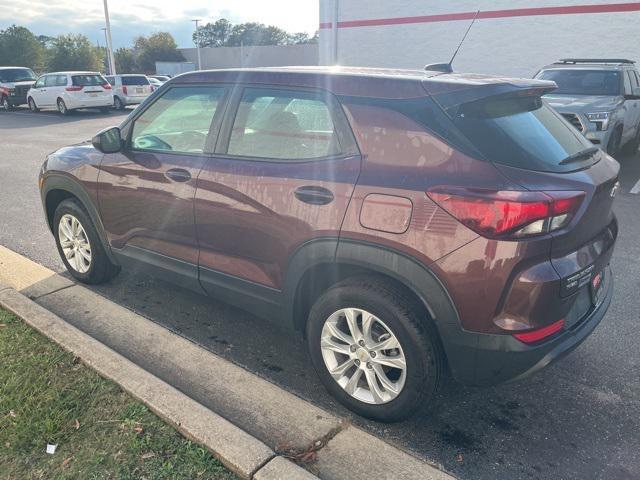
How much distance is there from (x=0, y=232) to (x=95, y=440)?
14.2ft

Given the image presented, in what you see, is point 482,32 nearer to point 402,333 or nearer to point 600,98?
point 600,98

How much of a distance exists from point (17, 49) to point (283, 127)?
45.4m

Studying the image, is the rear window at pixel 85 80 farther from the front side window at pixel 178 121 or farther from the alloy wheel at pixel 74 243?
the front side window at pixel 178 121

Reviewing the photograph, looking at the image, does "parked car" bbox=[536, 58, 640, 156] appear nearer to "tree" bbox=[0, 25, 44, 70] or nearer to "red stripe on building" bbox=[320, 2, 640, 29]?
"red stripe on building" bbox=[320, 2, 640, 29]

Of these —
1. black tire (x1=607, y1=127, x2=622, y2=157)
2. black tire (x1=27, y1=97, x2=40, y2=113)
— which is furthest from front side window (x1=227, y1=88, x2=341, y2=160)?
black tire (x1=27, y1=97, x2=40, y2=113)

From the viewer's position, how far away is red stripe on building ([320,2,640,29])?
1478 cm

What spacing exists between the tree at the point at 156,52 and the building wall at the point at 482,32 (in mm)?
50645

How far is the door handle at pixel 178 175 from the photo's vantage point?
10.5 ft

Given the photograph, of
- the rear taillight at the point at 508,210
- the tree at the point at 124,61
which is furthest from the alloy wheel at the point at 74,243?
the tree at the point at 124,61

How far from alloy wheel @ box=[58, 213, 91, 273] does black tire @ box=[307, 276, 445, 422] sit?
2.42m

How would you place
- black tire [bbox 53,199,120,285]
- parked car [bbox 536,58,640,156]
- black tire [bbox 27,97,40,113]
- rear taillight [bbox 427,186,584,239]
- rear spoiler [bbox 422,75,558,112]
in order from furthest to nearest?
→ black tire [bbox 27,97,40,113]
parked car [bbox 536,58,640,156]
black tire [bbox 53,199,120,285]
rear spoiler [bbox 422,75,558,112]
rear taillight [bbox 427,186,584,239]

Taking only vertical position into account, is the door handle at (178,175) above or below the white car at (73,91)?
above

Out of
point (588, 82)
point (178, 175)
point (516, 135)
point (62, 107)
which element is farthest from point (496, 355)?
point (62, 107)

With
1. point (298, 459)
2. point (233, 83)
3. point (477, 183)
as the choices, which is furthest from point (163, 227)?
point (477, 183)
